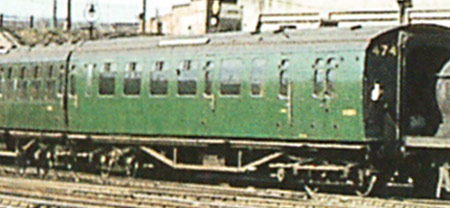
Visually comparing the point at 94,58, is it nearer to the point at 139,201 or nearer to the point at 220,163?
the point at 220,163

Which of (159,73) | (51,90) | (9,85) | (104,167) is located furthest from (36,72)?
(159,73)

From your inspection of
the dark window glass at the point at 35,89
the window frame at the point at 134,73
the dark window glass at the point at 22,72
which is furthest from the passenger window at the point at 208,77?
the dark window glass at the point at 22,72

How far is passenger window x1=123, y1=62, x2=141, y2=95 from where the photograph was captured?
2119 cm

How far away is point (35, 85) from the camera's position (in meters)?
24.2

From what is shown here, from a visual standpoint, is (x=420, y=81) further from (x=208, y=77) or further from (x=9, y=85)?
(x=9, y=85)

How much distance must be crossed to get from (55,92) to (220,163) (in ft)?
18.0

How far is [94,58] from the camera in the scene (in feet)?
73.8

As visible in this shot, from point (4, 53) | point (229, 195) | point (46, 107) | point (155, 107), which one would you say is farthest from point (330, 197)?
point (4, 53)

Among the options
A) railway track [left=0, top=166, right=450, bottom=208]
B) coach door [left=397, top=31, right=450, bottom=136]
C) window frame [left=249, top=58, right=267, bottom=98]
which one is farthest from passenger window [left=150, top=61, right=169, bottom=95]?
coach door [left=397, top=31, right=450, bottom=136]

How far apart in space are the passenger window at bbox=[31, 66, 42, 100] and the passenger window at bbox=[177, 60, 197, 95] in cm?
529

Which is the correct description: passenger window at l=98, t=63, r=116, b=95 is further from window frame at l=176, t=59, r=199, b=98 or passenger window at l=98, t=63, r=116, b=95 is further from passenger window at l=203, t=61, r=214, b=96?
passenger window at l=203, t=61, r=214, b=96

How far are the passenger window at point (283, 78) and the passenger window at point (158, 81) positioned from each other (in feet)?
10.2

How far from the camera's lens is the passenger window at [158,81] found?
20.7m

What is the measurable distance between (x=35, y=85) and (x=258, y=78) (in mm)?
7675
